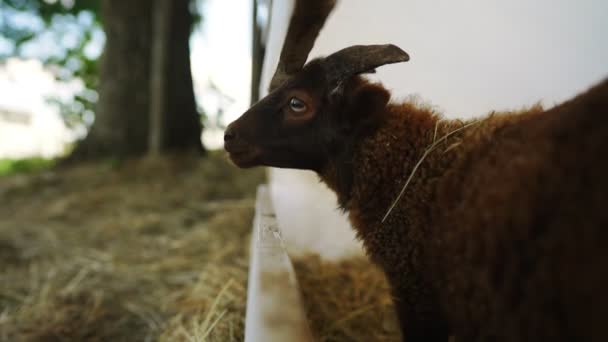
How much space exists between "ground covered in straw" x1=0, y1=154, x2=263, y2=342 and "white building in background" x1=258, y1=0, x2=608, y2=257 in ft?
4.01

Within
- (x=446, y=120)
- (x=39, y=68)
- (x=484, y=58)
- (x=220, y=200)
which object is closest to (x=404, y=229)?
(x=446, y=120)

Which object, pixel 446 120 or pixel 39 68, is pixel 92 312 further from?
pixel 39 68

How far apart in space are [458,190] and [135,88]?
555 cm

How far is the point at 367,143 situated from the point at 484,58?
519mm

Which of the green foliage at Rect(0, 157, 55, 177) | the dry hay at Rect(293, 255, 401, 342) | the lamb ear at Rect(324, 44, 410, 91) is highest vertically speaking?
the lamb ear at Rect(324, 44, 410, 91)

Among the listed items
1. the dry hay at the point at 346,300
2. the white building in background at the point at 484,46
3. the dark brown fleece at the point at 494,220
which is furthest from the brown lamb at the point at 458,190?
Result: the dry hay at the point at 346,300

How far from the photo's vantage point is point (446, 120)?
1539 millimetres

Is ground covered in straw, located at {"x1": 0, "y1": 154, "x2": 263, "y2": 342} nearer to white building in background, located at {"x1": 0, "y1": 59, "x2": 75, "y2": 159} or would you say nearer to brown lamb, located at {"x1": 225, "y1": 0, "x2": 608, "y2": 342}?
brown lamb, located at {"x1": 225, "y1": 0, "x2": 608, "y2": 342}

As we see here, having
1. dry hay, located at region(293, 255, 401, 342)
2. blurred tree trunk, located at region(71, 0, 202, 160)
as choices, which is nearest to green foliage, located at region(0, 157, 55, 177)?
blurred tree trunk, located at region(71, 0, 202, 160)

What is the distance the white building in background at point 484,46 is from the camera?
154 cm

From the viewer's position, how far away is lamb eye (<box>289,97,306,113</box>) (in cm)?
161

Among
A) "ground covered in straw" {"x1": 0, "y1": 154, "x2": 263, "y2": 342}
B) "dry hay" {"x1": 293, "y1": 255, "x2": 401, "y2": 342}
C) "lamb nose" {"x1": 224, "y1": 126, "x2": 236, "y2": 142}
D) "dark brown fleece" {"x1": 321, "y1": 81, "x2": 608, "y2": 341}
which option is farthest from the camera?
"ground covered in straw" {"x1": 0, "y1": 154, "x2": 263, "y2": 342}

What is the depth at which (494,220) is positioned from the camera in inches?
41.2

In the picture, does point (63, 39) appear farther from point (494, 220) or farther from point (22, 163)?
point (494, 220)
